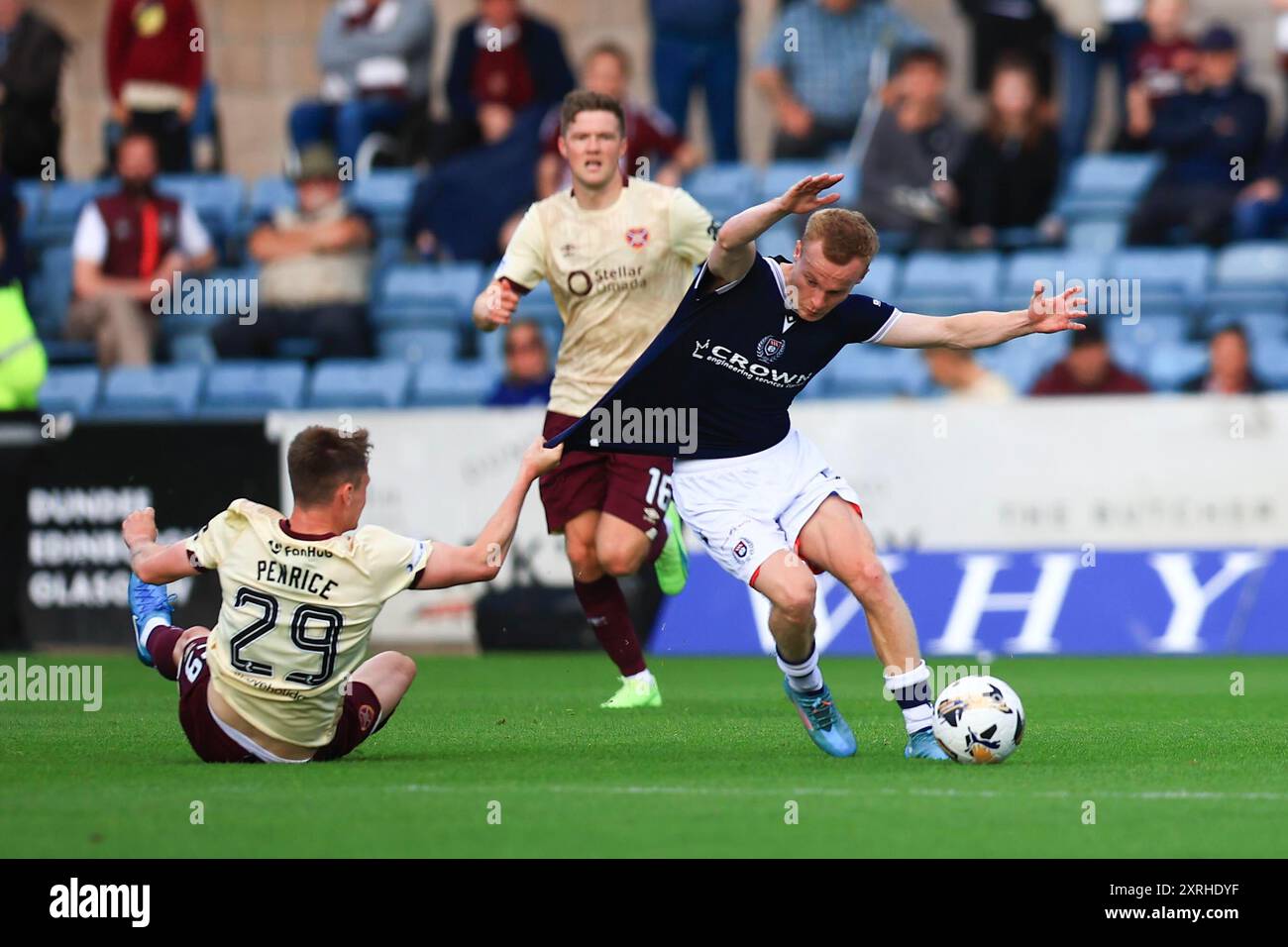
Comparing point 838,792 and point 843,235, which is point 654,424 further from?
point 838,792

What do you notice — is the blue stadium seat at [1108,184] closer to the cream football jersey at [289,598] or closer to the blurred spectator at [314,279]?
the blurred spectator at [314,279]

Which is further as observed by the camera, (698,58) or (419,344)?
(698,58)

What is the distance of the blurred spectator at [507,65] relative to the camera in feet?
57.5

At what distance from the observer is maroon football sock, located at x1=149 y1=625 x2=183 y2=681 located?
316 inches

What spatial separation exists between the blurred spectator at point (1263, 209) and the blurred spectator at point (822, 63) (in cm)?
292

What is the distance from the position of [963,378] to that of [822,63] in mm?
3401

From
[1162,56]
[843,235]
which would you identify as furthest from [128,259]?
[843,235]

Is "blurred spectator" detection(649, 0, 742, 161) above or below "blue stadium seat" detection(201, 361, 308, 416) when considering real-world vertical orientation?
above

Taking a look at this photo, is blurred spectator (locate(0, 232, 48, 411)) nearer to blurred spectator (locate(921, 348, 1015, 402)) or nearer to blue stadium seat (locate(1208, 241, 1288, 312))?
blurred spectator (locate(921, 348, 1015, 402))

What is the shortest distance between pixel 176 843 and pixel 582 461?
4.98 meters

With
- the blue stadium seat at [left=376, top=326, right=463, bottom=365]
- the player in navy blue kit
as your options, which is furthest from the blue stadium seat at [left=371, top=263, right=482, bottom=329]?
the player in navy blue kit

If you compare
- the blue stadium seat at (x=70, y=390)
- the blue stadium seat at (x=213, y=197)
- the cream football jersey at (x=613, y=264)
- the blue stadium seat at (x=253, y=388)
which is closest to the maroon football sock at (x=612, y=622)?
the cream football jersey at (x=613, y=264)

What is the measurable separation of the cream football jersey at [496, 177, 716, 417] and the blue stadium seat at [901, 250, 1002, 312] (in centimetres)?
646

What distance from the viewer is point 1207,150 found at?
1662 cm
